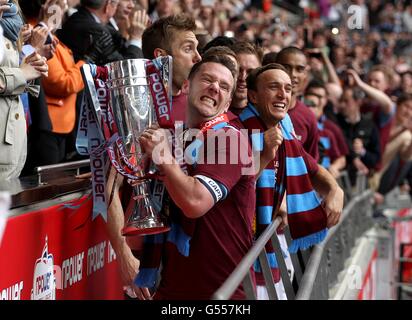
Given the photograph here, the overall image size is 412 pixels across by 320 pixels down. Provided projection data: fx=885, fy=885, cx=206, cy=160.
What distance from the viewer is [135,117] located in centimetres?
343

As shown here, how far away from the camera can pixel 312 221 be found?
4508mm

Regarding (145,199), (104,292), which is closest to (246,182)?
(145,199)

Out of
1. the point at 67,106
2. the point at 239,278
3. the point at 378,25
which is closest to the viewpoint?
the point at 239,278

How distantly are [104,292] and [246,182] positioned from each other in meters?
1.69

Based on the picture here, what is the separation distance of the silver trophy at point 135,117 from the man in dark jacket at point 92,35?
219 centimetres

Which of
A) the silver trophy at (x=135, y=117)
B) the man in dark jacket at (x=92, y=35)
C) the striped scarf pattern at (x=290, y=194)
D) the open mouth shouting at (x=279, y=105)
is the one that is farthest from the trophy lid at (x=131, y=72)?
the man in dark jacket at (x=92, y=35)

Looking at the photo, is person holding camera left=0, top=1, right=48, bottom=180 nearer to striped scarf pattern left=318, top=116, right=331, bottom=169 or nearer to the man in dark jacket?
the man in dark jacket

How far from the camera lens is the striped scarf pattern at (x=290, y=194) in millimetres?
4188

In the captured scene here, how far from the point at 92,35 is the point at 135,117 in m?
2.42

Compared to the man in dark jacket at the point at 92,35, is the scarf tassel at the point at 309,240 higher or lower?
lower

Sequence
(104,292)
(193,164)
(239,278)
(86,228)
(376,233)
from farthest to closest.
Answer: (376,233) < (104,292) < (86,228) < (193,164) < (239,278)

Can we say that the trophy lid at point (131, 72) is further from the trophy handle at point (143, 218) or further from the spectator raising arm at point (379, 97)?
the spectator raising arm at point (379, 97)

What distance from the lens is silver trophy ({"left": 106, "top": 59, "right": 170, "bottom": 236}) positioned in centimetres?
339
